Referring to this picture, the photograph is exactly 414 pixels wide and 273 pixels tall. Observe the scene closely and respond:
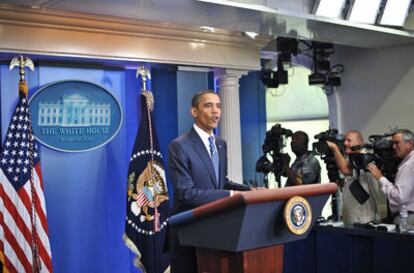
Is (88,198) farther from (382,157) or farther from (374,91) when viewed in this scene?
(374,91)

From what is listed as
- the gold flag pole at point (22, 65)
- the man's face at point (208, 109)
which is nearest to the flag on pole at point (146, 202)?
the gold flag pole at point (22, 65)

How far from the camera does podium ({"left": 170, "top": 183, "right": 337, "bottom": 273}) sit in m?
1.99

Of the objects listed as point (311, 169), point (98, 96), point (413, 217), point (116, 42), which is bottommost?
point (413, 217)

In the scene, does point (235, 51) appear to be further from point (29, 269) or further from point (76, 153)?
point (29, 269)

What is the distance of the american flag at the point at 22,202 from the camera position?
370cm

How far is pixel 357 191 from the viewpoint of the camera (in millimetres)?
4203

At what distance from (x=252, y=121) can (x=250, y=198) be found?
4.68 meters

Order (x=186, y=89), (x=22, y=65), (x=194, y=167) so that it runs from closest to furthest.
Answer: (x=194, y=167)
(x=22, y=65)
(x=186, y=89)

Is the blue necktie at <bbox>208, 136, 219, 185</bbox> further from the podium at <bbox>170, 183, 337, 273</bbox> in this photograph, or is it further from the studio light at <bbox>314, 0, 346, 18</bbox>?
the studio light at <bbox>314, 0, 346, 18</bbox>

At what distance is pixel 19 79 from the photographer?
13.2 ft

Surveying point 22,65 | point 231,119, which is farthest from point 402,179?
point 22,65

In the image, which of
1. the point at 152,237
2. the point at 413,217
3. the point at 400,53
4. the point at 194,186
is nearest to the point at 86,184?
the point at 152,237

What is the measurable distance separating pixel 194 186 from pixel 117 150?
87.5 inches

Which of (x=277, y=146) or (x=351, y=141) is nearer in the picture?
(x=351, y=141)
